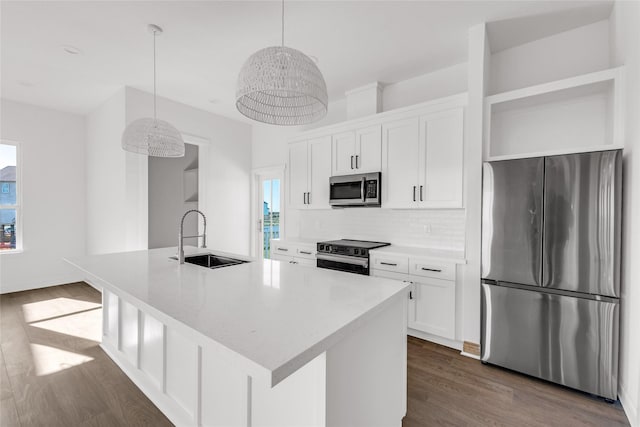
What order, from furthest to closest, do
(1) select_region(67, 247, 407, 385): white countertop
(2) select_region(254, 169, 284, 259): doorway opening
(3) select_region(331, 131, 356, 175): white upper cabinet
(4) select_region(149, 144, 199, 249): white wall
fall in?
(4) select_region(149, 144, 199, 249): white wall
(2) select_region(254, 169, 284, 259): doorway opening
(3) select_region(331, 131, 356, 175): white upper cabinet
(1) select_region(67, 247, 407, 385): white countertop

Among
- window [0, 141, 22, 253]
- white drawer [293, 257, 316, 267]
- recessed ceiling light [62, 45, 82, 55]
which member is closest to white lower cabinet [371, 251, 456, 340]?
white drawer [293, 257, 316, 267]

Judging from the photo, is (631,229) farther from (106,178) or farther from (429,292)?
(106,178)

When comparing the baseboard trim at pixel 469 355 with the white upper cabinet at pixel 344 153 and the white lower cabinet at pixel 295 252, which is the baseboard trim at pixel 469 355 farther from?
the white upper cabinet at pixel 344 153

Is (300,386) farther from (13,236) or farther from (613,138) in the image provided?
(13,236)

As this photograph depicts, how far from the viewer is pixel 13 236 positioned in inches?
185

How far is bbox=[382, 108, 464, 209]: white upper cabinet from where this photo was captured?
9.88ft

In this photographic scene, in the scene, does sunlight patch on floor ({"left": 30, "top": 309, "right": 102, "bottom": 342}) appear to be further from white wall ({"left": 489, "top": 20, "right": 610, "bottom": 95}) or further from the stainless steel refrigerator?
white wall ({"left": 489, "top": 20, "right": 610, "bottom": 95})

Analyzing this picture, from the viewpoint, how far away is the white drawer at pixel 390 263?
10.1 feet

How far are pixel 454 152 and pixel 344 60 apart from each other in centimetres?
156

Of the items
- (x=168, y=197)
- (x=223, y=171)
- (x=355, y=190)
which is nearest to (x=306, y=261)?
(x=355, y=190)

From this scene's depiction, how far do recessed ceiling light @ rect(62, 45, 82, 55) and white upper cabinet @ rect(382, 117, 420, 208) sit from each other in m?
3.40

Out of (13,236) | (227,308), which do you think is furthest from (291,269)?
(13,236)

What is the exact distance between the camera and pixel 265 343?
0.99 m

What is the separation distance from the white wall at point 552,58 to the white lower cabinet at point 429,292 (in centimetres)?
190
